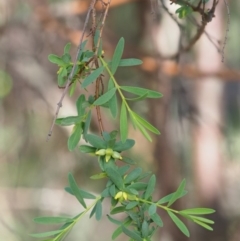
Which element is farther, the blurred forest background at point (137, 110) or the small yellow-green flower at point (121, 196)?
the blurred forest background at point (137, 110)

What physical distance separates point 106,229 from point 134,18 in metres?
0.71

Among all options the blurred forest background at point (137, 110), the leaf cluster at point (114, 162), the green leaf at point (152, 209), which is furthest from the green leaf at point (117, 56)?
the blurred forest background at point (137, 110)

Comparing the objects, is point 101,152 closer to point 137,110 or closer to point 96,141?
point 96,141

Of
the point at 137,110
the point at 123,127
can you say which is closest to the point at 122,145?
the point at 123,127

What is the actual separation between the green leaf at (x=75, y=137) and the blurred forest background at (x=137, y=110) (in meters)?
0.87

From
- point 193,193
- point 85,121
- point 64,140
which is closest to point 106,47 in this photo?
point 64,140

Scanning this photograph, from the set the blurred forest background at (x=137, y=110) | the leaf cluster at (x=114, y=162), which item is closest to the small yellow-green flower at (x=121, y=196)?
the leaf cluster at (x=114, y=162)

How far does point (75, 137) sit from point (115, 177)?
44 mm

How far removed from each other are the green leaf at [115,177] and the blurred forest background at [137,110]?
889mm

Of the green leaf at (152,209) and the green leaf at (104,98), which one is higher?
the green leaf at (104,98)

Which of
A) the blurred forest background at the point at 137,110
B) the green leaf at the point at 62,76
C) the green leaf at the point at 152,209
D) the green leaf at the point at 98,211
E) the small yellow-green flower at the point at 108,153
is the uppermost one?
the green leaf at the point at 62,76

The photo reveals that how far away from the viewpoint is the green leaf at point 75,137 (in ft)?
1.15

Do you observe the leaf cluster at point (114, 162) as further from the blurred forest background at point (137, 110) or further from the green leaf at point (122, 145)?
the blurred forest background at point (137, 110)

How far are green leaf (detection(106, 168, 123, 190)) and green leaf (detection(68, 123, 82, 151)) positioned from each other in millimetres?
34
